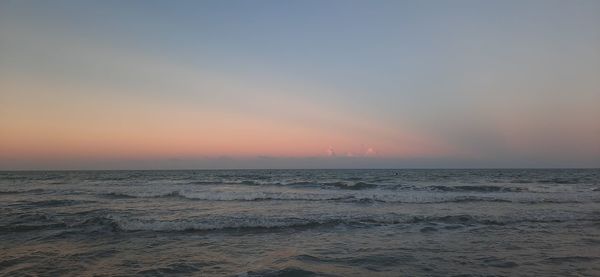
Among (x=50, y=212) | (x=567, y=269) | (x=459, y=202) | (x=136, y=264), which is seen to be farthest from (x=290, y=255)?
(x=459, y=202)

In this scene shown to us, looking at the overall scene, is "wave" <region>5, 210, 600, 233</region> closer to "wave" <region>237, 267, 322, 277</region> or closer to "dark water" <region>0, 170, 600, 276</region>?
"dark water" <region>0, 170, 600, 276</region>

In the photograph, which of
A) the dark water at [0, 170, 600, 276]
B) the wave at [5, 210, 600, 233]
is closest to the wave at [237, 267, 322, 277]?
the dark water at [0, 170, 600, 276]

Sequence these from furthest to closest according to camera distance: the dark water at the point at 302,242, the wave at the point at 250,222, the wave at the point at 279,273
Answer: the wave at the point at 250,222 < the dark water at the point at 302,242 < the wave at the point at 279,273

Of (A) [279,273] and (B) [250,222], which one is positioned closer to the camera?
(A) [279,273]

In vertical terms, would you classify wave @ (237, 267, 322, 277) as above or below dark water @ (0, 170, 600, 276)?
above

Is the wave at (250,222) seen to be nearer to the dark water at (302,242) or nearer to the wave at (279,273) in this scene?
the dark water at (302,242)

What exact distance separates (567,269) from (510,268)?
1181mm

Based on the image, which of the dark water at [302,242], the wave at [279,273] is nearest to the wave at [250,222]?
the dark water at [302,242]

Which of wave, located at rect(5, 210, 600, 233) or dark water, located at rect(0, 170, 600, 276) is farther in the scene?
wave, located at rect(5, 210, 600, 233)

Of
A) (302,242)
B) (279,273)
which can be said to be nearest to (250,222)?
(302,242)

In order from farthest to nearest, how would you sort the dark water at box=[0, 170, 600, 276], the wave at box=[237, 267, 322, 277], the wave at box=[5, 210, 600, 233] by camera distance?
the wave at box=[5, 210, 600, 233] < the dark water at box=[0, 170, 600, 276] < the wave at box=[237, 267, 322, 277]

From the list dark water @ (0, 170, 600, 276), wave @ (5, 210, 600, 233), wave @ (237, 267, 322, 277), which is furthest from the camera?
wave @ (5, 210, 600, 233)

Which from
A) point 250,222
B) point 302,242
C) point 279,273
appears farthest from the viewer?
point 250,222

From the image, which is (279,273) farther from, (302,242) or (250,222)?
(250,222)
